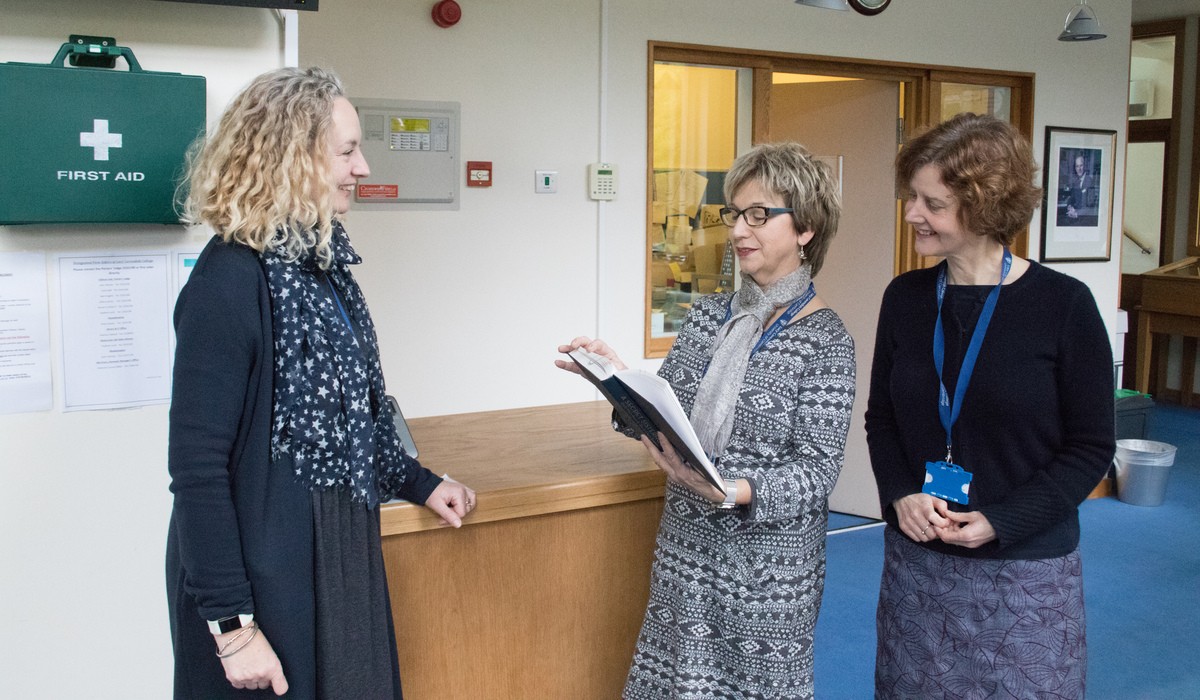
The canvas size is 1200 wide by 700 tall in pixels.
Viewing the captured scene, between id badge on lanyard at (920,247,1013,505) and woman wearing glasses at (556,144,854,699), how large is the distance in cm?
17

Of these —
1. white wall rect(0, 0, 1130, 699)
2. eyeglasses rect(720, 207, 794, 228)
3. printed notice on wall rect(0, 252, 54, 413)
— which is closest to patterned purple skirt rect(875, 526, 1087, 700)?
eyeglasses rect(720, 207, 794, 228)

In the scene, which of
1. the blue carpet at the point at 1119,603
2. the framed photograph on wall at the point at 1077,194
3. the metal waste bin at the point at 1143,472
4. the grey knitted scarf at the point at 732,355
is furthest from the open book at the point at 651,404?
the metal waste bin at the point at 1143,472

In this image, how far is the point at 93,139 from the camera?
1757 millimetres

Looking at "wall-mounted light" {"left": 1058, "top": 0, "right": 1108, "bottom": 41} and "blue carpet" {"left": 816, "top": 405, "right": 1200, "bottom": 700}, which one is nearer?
"blue carpet" {"left": 816, "top": 405, "right": 1200, "bottom": 700}

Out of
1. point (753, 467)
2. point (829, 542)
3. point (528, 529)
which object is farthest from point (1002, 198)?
point (829, 542)

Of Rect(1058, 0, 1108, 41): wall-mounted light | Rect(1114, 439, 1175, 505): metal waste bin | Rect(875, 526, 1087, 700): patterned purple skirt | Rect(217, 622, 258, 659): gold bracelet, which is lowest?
Rect(1114, 439, 1175, 505): metal waste bin

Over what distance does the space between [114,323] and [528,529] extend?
0.87 metres

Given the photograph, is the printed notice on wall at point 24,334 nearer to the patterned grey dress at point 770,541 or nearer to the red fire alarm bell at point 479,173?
the patterned grey dress at point 770,541

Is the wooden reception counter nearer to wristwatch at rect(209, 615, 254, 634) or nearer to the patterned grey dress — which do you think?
the patterned grey dress

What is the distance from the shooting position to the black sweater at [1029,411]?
5.68 ft

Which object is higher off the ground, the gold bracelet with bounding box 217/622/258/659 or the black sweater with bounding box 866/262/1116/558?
the black sweater with bounding box 866/262/1116/558

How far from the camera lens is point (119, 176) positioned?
179 cm

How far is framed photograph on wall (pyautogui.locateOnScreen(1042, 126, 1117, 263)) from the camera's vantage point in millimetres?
5559

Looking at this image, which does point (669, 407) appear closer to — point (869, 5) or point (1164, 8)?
point (869, 5)
